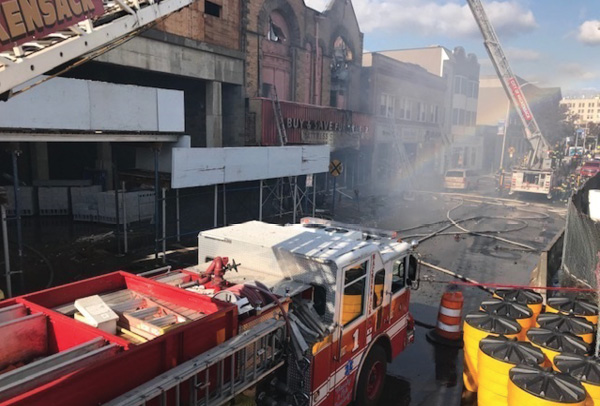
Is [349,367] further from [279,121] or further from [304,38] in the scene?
[304,38]

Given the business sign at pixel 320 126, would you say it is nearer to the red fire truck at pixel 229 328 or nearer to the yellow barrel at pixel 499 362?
the red fire truck at pixel 229 328

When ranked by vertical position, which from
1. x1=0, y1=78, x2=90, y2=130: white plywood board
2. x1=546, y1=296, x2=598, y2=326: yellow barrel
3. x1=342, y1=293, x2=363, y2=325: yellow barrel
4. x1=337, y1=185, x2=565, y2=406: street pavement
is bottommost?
x1=337, y1=185, x2=565, y2=406: street pavement

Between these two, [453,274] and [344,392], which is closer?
[344,392]

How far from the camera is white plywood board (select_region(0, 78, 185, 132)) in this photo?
947 centimetres

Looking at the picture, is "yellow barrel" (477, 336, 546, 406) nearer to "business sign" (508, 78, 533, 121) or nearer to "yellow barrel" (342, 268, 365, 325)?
"yellow barrel" (342, 268, 365, 325)

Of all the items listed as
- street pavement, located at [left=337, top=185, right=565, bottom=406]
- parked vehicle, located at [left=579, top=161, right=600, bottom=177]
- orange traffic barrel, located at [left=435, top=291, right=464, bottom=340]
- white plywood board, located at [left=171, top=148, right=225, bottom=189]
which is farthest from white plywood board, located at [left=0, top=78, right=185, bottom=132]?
parked vehicle, located at [left=579, top=161, right=600, bottom=177]

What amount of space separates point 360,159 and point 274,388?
32.2 metres

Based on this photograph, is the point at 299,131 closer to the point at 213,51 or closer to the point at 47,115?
the point at 213,51

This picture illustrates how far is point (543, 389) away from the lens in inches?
197

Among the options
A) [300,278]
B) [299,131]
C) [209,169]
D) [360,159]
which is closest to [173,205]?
[209,169]

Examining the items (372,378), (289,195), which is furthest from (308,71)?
(372,378)

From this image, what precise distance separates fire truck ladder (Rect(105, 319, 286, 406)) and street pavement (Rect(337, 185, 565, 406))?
336 cm

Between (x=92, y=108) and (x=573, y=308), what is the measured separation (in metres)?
11.5

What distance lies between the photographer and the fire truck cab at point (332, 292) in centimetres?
529
